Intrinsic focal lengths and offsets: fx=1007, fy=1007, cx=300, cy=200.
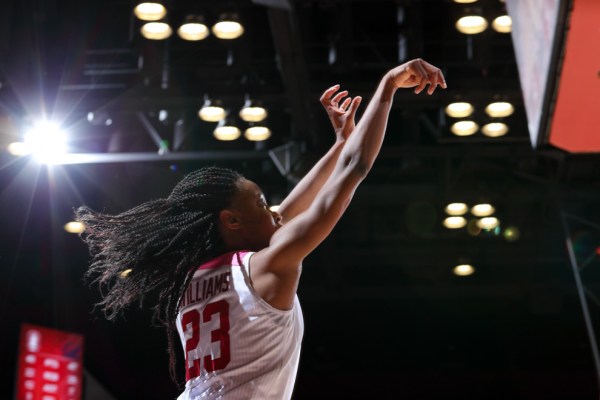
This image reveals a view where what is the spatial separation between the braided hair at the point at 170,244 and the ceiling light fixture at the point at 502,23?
19.1 ft

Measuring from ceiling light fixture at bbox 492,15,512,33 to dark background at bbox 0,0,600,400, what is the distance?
128 mm

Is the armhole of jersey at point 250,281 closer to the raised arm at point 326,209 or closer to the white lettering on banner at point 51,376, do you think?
the raised arm at point 326,209

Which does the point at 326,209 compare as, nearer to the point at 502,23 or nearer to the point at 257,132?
the point at 502,23

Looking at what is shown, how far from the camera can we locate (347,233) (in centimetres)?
1322

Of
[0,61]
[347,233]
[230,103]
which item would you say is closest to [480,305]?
[347,233]

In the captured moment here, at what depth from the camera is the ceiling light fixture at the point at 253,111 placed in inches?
380

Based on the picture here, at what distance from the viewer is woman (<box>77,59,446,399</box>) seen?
2924 mm

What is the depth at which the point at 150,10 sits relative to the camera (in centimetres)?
851

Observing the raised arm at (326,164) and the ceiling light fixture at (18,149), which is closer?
the raised arm at (326,164)

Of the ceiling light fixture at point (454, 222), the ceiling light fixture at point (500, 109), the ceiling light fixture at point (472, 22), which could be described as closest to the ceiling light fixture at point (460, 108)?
the ceiling light fixture at point (500, 109)

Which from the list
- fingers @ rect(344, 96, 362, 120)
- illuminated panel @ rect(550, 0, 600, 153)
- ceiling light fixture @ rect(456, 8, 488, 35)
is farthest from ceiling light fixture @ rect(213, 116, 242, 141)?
fingers @ rect(344, 96, 362, 120)

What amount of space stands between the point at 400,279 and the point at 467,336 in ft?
5.16

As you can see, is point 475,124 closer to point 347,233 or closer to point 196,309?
point 347,233

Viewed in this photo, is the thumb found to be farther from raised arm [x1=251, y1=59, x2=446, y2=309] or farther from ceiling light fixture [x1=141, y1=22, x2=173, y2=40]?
ceiling light fixture [x1=141, y1=22, x2=173, y2=40]
